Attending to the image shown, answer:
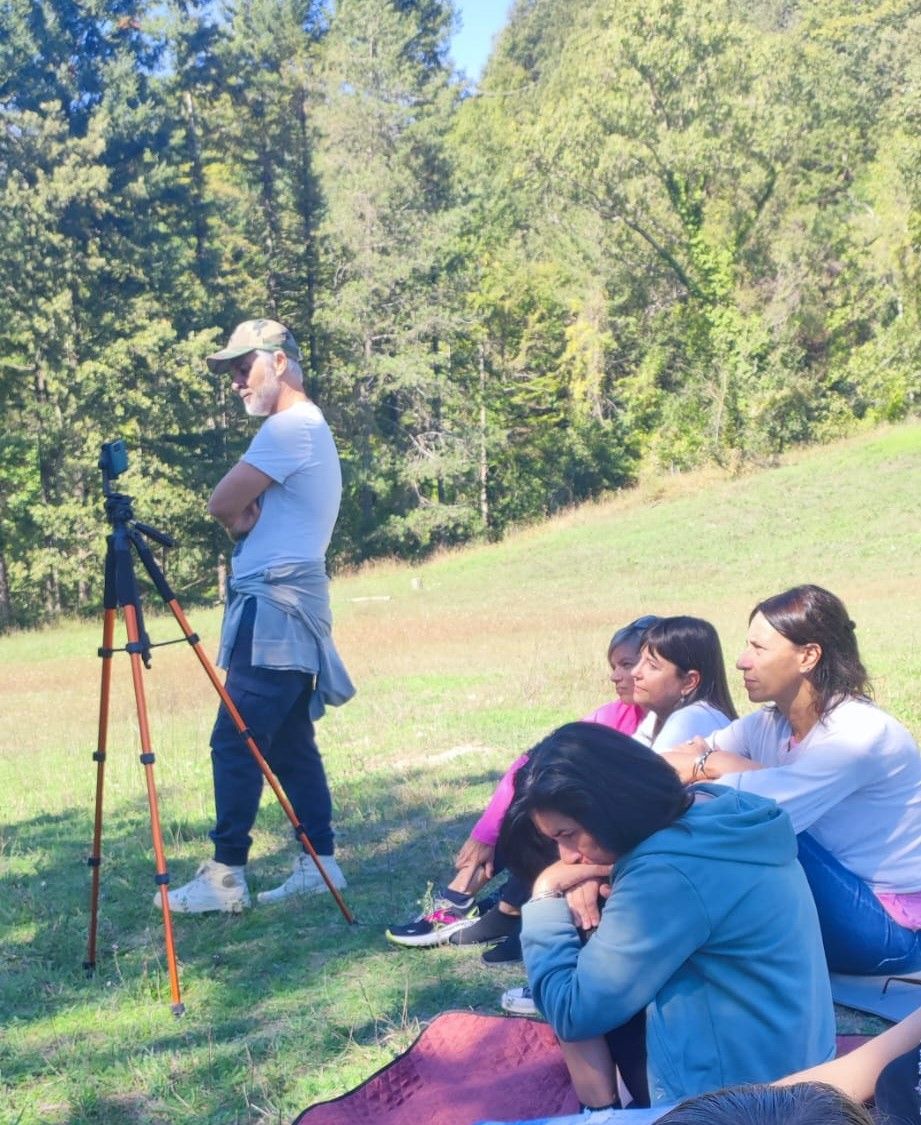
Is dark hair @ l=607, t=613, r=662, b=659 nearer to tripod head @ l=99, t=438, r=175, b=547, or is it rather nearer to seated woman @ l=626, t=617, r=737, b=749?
seated woman @ l=626, t=617, r=737, b=749

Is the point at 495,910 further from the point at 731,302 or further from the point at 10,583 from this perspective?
the point at 731,302

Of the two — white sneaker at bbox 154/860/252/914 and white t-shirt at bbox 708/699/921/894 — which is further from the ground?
white t-shirt at bbox 708/699/921/894

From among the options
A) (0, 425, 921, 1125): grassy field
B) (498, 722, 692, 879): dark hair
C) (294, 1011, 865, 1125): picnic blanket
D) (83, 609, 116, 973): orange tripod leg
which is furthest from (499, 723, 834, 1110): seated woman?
(83, 609, 116, 973): orange tripod leg

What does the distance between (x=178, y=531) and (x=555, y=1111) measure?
31164 millimetres

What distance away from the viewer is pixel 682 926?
2.42 m

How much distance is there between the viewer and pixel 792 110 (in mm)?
38156

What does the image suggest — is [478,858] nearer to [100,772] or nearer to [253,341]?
[100,772]

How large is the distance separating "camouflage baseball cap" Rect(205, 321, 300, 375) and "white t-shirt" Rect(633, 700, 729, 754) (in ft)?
6.73

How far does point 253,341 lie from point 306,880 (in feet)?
7.32

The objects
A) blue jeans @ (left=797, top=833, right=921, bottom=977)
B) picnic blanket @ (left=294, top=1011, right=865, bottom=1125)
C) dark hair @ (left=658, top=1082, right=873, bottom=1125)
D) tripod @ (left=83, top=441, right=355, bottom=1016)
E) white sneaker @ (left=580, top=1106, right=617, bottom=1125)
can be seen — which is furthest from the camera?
tripod @ (left=83, top=441, right=355, bottom=1016)

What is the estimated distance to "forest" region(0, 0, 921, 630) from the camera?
31.0 metres

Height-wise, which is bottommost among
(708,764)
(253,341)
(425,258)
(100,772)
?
Answer: (708,764)

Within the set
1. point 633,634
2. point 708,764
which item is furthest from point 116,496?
point 708,764

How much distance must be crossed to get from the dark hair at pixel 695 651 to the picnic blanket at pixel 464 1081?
1517 millimetres
